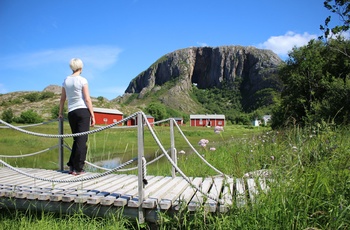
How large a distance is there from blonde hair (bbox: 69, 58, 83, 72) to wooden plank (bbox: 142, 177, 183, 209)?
2.76 meters

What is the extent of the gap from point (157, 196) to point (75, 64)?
3.03 m

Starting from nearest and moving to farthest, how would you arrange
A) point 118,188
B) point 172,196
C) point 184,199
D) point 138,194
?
1. point 184,199
2. point 138,194
3. point 172,196
4. point 118,188

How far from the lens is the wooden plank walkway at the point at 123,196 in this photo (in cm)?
355

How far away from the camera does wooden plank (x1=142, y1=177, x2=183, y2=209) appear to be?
3715 millimetres

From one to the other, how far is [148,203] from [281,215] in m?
1.62

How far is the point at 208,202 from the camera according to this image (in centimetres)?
364

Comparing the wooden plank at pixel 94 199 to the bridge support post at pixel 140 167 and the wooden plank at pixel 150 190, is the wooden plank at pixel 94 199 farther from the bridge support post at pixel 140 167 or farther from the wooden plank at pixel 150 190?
the bridge support post at pixel 140 167

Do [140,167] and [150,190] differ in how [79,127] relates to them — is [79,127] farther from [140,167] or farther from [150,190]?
[140,167]

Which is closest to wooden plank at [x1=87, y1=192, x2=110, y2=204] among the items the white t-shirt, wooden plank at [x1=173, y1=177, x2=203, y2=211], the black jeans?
wooden plank at [x1=173, y1=177, x2=203, y2=211]

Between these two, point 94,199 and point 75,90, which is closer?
point 94,199

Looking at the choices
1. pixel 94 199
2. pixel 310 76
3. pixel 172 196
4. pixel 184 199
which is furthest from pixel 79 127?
pixel 310 76

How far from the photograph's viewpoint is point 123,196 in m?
4.09

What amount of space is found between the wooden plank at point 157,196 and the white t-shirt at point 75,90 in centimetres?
219

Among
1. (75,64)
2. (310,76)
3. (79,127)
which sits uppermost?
(310,76)
